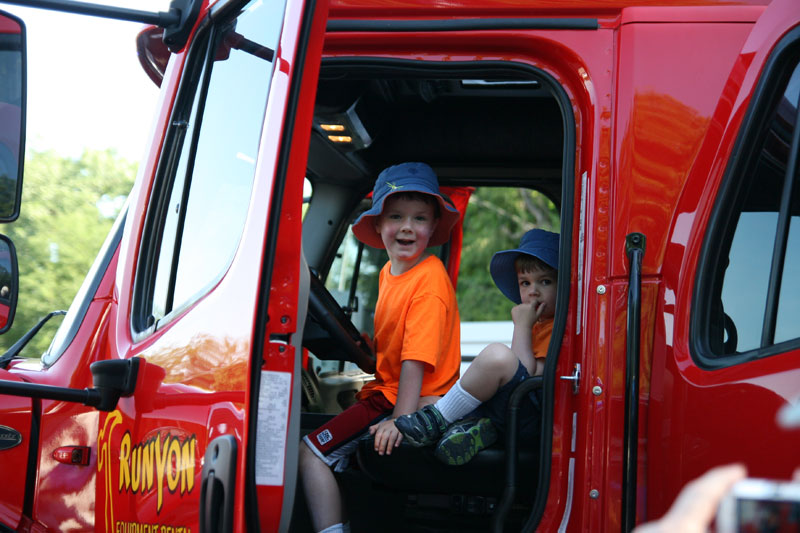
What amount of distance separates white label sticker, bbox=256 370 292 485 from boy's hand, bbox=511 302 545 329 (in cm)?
115

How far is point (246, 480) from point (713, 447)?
2.85 feet

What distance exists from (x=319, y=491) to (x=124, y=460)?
0.65m

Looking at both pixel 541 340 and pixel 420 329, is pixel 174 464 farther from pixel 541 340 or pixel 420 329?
pixel 541 340

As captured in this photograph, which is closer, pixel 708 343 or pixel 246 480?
pixel 246 480

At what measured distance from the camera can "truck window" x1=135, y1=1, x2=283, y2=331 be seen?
71.9 inches

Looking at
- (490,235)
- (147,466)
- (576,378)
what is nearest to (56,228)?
(490,235)

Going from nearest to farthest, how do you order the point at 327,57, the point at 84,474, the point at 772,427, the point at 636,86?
the point at 772,427 < the point at 636,86 < the point at 84,474 < the point at 327,57

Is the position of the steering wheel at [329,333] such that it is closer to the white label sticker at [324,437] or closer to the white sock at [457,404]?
the white label sticker at [324,437]

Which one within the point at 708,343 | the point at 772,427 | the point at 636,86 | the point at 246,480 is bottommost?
the point at 246,480

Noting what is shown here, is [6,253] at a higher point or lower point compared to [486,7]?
lower

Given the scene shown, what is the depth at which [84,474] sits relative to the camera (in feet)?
6.94

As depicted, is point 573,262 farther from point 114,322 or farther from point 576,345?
point 114,322

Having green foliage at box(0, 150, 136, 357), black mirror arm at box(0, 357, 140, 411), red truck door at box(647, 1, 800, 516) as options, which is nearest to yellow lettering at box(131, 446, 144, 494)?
black mirror arm at box(0, 357, 140, 411)

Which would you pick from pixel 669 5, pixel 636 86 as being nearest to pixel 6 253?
pixel 636 86
